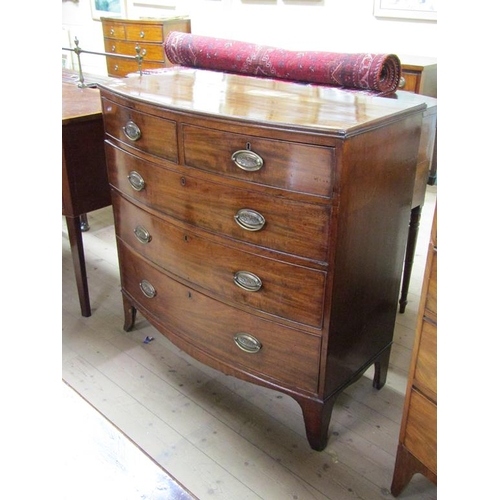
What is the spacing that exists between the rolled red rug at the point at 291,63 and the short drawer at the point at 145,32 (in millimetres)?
2968

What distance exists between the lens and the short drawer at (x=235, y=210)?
1.22 m

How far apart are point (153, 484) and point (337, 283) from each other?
26.3 inches

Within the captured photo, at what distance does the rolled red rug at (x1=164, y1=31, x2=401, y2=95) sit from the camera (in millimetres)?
1604

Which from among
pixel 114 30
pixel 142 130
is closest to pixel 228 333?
pixel 142 130

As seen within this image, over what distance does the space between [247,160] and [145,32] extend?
4187 millimetres

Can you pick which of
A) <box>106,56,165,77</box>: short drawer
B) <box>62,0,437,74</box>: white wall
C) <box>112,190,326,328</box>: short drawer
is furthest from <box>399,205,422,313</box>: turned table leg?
<box>106,56,165,77</box>: short drawer

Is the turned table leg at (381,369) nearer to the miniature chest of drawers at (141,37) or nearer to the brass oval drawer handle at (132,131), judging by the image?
the brass oval drawer handle at (132,131)

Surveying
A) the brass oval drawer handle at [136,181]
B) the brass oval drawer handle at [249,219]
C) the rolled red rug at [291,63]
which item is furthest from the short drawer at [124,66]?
the brass oval drawer handle at [249,219]

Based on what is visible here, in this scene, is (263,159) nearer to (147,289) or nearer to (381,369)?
(147,289)

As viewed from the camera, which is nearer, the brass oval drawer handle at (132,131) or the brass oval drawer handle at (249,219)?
the brass oval drawer handle at (249,219)

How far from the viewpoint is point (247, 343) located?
1.49 metres
